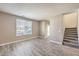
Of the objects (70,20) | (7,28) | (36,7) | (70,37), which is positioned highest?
(36,7)

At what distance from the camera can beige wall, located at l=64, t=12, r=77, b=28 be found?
6.22 m

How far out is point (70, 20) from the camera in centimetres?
655

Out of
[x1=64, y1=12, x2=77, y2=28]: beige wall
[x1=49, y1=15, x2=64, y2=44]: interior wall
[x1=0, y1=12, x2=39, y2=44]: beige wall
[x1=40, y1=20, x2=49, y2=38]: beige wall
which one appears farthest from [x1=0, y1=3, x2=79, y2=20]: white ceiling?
[x1=40, y1=20, x2=49, y2=38]: beige wall

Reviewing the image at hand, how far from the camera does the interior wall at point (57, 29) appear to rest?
671 centimetres

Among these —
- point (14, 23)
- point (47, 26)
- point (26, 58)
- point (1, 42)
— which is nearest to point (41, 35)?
point (47, 26)

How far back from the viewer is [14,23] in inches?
246

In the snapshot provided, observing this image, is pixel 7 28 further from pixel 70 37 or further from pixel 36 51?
pixel 70 37

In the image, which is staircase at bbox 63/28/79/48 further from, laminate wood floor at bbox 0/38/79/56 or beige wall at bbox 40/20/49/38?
beige wall at bbox 40/20/49/38

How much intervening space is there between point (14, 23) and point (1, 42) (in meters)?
1.44

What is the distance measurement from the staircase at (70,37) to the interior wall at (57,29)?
0.29 metres

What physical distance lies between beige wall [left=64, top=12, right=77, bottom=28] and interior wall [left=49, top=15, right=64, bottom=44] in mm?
293

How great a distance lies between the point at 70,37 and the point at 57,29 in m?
1.13

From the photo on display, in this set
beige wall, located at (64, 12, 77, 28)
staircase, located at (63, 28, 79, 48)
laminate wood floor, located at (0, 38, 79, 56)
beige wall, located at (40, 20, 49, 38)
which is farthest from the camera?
beige wall, located at (40, 20, 49, 38)

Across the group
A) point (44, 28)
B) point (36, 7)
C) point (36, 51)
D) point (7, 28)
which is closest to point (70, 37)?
point (36, 51)
